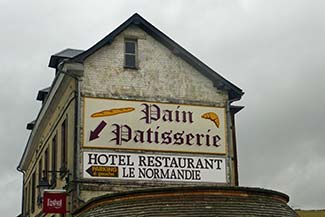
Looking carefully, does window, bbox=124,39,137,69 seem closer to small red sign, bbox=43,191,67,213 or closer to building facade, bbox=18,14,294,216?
building facade, bbox=18,14,294,216

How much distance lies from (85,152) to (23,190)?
56.6 feet

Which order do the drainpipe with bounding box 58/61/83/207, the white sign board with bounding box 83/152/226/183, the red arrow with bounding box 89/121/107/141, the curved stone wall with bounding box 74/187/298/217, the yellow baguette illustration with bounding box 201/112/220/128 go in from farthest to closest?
the yellow baguette illustration with bounding box 201/112/220/128, the red arrow with bounding box 89/121/107/141, the white sign board with bounding box 83/152/226/183, the drainpipe with bounding box 58/61/83/207, the curved stone wall with bounding box 74/187/298/217

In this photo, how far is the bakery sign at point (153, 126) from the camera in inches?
952

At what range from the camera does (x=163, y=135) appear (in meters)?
25.0

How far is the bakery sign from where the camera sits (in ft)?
79.4

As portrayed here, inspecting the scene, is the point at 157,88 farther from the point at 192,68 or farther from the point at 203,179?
the point at 203,179

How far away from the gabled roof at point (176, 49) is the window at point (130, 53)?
22.3 inches

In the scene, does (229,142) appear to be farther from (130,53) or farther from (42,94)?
(42,94)

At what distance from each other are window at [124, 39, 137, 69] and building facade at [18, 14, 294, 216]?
37 millimetres

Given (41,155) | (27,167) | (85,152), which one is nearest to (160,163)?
(85,152)

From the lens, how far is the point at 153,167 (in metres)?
24.5

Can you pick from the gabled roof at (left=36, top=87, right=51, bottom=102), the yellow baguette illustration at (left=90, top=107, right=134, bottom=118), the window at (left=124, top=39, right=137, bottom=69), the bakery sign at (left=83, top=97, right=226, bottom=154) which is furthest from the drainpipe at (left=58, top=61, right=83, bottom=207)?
the gabled roof at (left=36, top=87, right=51, bottom=102)

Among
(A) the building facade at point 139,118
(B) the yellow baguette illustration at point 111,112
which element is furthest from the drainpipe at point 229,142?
(B) the yellow baguette illustration at point 111,112

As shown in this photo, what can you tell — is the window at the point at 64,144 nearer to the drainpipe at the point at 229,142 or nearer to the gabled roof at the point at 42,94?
the drainpipe at the point at 229,142
